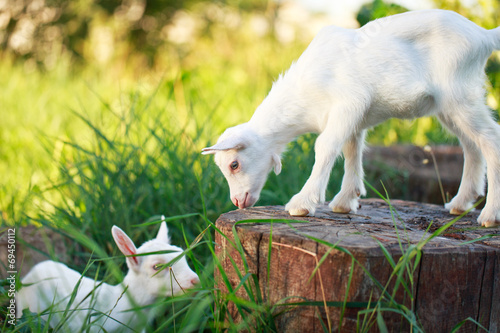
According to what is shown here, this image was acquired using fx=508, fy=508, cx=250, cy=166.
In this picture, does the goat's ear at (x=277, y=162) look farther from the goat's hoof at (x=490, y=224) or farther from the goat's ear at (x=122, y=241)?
the goat's hoof at (x=490, y=224)

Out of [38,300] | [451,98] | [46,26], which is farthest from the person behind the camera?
[46,26]

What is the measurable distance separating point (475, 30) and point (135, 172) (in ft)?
6.96

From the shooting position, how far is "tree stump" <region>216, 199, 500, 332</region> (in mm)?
1727

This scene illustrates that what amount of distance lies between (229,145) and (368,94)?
24.5 inches

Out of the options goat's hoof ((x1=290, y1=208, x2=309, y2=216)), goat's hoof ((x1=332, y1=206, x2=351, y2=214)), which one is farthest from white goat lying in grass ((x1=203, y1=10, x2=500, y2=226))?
goat's hoof ((x1=332, y1=206, x2=351, y2=214))

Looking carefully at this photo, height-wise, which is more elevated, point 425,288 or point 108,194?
point 108,194

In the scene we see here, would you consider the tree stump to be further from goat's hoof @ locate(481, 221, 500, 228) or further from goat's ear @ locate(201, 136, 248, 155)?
goat's ear @ locate(201, 136, 248, 155)

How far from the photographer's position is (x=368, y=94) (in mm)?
2107

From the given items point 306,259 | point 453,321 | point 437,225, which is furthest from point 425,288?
point 437,225

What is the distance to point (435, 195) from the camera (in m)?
4.34

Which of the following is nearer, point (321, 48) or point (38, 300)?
point (321, 48)

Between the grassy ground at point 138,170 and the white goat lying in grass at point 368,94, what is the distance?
0.39 metres

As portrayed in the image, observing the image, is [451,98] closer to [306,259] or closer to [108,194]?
[306,259]

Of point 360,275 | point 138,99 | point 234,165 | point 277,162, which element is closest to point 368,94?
point 277,162
